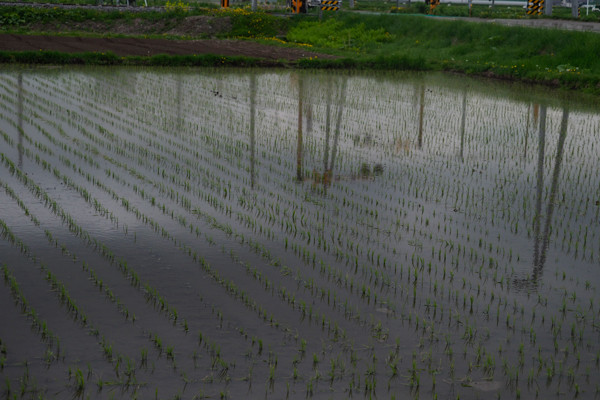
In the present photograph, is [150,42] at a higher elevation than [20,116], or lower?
higher

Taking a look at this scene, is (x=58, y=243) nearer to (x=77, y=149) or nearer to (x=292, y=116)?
(x=77, y=149)

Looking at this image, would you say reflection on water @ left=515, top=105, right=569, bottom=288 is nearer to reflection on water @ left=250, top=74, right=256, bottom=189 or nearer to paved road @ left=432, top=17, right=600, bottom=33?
reflection on water @ left=250, top=74, right=256, bottom=189

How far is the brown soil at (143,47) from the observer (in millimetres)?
19031

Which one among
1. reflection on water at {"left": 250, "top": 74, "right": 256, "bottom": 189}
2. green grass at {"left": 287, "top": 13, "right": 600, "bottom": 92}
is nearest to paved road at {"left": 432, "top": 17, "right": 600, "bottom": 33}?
green grass at {"left": 287, "top": 13, "right": 600, "bottom": 92}

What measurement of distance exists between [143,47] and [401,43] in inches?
297

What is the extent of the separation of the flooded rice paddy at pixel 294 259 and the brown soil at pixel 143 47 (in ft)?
30.7

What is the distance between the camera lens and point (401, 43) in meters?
23.0

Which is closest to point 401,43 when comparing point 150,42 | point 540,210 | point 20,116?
point 150,42

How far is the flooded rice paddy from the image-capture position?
337cm

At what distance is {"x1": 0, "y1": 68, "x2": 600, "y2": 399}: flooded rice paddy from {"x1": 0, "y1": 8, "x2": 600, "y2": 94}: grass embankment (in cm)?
678

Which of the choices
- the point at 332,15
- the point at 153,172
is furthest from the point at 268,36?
the point at 153,172

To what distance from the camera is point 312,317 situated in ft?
12.9

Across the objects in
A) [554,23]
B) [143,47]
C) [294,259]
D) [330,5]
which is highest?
[330,5]

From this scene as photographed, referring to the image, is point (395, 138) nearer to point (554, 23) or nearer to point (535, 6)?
point (554, 23)
